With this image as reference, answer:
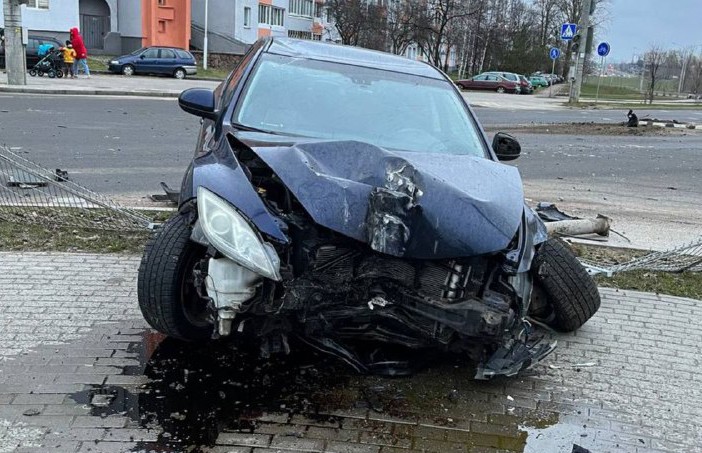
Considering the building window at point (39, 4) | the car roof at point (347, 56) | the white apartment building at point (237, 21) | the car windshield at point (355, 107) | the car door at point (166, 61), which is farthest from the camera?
the white apartment building at point (237, 21)

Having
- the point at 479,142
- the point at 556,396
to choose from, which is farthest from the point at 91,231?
the point at 556,396

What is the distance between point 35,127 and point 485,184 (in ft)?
39.1

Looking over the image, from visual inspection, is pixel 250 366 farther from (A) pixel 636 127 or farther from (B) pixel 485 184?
(A) pixel 636 127

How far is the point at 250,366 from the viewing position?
4082 millimetres

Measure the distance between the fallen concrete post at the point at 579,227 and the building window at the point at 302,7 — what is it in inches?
2459

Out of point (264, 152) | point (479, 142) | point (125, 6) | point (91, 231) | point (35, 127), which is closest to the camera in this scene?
point (264, 152)

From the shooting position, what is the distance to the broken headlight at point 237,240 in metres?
3.33

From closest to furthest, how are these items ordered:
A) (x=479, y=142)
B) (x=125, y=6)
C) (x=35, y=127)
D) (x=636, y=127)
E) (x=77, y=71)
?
(x=479, y=142) → (x=35, y=127) → (x=636, y=127) → (x=77, y=71) → (x=125, y=6)

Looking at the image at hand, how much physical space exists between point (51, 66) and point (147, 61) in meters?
6.96

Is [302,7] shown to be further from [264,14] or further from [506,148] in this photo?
[506,148]

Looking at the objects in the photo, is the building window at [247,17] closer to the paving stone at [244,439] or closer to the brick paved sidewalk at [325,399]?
the brick paved sidewalk at [325,399]

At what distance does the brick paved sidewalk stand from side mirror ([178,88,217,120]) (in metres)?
1.44

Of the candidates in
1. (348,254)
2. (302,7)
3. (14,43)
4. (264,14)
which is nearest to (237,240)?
(348,254)

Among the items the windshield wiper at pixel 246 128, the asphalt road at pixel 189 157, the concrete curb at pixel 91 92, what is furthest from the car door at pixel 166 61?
the windshield wiper at pixel 246 128
